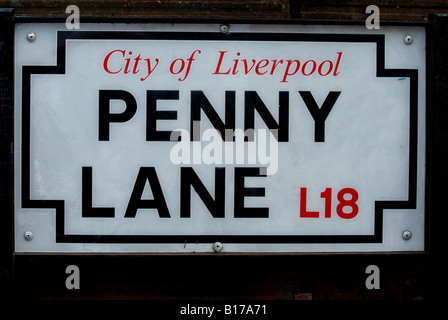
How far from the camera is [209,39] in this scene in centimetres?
209

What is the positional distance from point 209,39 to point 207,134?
0.43 metres

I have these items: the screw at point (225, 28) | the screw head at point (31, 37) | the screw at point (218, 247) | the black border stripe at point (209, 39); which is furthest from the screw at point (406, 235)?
the screw head at point (31, 37)

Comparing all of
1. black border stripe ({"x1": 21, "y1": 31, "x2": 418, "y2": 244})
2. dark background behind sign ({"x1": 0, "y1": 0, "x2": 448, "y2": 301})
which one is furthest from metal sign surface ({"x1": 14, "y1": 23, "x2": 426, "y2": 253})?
dark background behind sign ({"x1": 0, "y1": 0, "x2": 448, "y2": 301})

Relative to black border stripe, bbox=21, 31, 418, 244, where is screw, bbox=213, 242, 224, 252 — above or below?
below

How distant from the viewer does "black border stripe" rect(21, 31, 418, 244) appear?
207 cm

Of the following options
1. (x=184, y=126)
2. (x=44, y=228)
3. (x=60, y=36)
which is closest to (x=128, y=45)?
(x=60, y=36)

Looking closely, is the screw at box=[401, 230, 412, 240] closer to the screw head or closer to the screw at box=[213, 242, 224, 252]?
the screw at box=[213, 242, 224, 252]

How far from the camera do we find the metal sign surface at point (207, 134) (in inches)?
81.6

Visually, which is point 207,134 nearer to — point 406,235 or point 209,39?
point 209,39

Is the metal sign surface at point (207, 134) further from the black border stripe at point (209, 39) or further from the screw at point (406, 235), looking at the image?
the screw at point (406, 235)

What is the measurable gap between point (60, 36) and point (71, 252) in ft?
3.18
